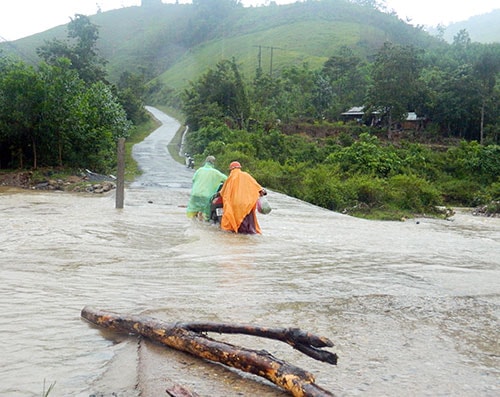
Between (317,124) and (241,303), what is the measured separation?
4188 centimetres

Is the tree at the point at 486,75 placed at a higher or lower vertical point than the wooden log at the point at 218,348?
higher

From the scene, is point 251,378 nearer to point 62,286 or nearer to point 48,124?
point 62,286

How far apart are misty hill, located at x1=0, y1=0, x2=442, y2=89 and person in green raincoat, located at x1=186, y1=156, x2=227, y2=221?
2608 inches

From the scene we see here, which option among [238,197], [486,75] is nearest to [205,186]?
[238,197]

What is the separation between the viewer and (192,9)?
131375mm

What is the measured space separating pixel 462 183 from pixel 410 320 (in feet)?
108

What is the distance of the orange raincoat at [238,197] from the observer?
10.0 meters

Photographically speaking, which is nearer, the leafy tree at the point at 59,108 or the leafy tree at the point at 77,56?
the leafy tree at the point at 59,108

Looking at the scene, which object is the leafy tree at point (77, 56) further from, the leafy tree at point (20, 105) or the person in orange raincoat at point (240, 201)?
the person in orange raincoat at point (240, 201)

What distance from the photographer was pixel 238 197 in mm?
10094

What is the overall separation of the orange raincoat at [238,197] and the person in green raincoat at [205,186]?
976mm

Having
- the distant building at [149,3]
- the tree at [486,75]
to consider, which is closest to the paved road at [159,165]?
the tree at [486,75]

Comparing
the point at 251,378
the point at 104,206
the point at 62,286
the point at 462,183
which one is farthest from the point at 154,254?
the point at 462,183

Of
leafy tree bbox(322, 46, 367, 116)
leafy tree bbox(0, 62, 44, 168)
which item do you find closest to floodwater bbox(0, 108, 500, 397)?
leafy tree bbox(0, 62, 44, 168)
